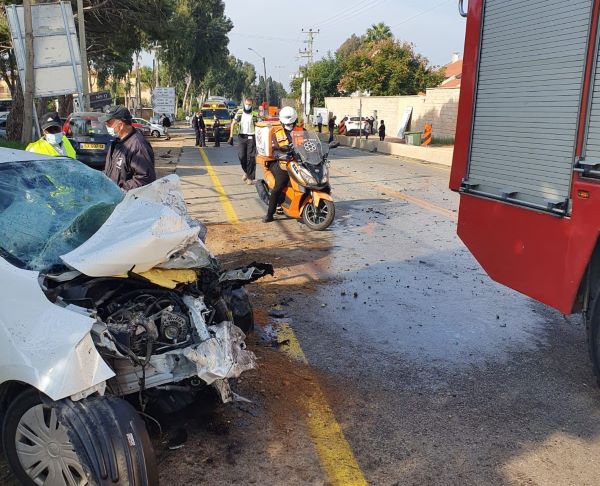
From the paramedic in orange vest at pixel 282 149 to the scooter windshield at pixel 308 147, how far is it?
0.40 ft

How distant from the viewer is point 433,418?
382 centimetres

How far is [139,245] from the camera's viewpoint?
3164mm

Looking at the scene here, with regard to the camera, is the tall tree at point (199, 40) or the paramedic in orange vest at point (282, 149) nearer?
the paramedic in orange vest at point (282, 149)

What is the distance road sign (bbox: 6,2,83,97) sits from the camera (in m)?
14.2

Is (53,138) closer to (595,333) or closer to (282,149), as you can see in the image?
(282,149)

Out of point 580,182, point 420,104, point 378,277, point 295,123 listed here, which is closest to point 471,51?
point 580,182

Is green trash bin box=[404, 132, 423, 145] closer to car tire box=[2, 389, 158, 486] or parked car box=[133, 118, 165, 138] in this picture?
parked car box=[133, 118, 165, 138]

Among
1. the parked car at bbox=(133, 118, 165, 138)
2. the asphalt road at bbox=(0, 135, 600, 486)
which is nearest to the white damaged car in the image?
the asphalt road at bbox=(0, 135, 600, 486)

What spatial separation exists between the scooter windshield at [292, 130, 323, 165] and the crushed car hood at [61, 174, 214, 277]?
5.78 meters

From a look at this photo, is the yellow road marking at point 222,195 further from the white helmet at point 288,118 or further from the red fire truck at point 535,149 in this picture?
the red fire truck at point 535,149

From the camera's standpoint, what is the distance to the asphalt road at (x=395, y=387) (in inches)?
130

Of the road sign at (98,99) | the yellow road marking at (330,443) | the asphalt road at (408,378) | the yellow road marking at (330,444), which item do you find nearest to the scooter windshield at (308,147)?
the asphalt road at (408,378)

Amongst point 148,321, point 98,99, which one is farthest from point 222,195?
point 148,321

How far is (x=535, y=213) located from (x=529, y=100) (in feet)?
2.87
